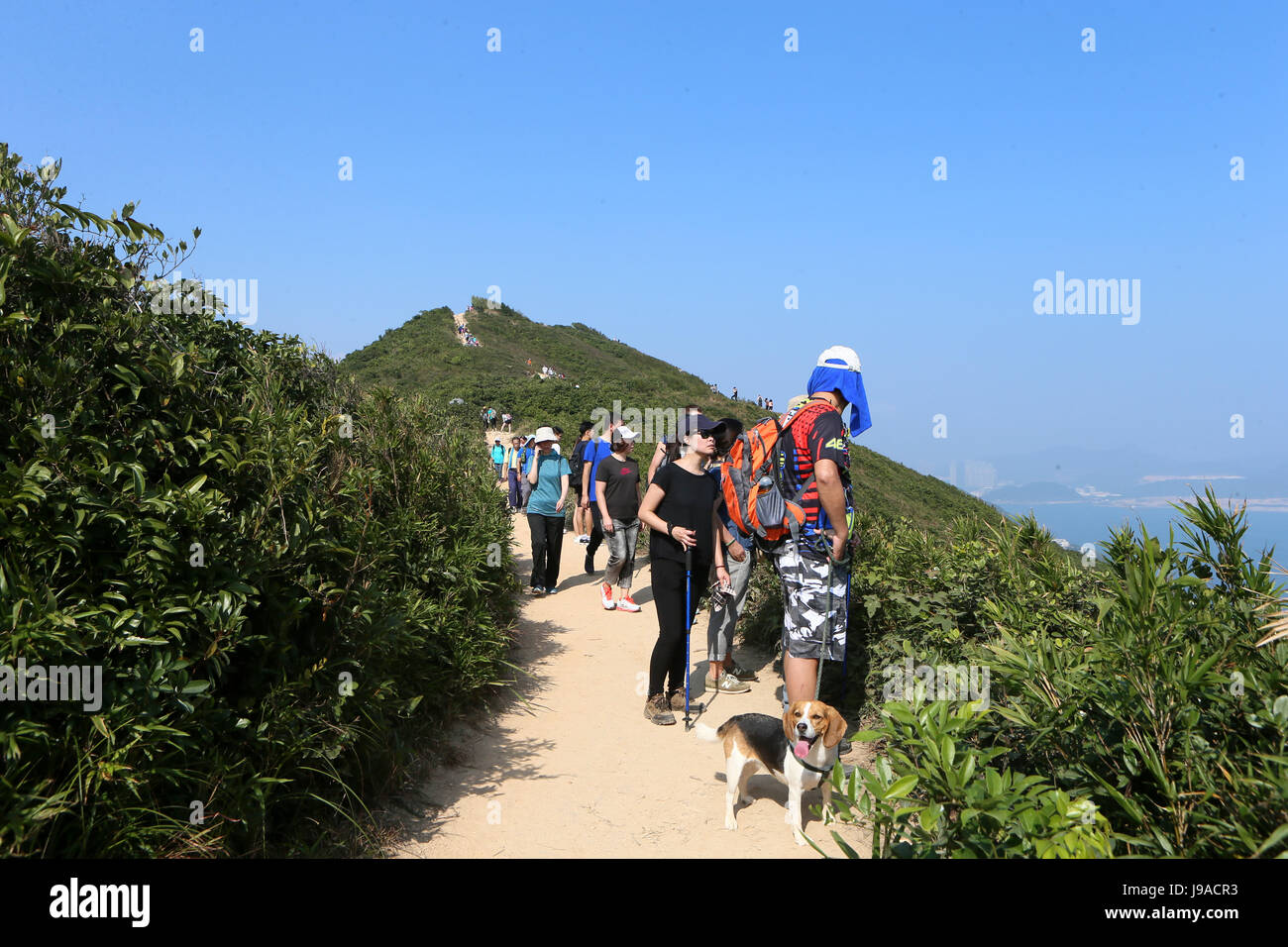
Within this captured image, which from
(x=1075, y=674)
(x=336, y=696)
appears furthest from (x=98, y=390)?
(x=1075, y=674)

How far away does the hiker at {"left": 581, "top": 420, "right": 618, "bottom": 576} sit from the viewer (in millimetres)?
9203

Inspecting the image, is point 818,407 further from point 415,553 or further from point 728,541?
point 415,553

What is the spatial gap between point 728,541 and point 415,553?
2.32 metres

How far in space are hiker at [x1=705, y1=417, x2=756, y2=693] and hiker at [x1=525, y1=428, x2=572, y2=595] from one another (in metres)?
2.83

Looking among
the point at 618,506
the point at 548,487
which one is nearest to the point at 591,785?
the point at 618,506

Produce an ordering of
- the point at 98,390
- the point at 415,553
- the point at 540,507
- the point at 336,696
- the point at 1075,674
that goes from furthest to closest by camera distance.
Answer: the point at 540,507
the point at 415,553
the point at 336,696
the point at 98,390
the point at 1075,674

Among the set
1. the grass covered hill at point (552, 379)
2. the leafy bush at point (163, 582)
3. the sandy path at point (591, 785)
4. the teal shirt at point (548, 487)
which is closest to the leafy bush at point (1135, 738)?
the sandy path at point (591, 785)

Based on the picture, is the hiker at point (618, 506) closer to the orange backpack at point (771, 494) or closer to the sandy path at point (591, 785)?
the sandy path at point (591, 785)

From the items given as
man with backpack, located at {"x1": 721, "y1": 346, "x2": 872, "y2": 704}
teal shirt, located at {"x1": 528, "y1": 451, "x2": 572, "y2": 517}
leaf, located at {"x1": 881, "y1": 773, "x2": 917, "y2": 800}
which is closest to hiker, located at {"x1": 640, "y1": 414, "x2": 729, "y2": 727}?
man with backpack, located at {"x1": 721, "y1": 346, "x2": 872, "y2": 704}

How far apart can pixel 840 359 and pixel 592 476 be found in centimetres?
522

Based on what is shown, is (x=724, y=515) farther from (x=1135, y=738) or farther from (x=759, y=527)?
(x=1135, y=738)

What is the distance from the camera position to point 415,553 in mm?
5547

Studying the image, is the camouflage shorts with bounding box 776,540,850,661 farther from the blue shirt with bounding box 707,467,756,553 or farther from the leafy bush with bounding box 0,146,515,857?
the leafy bush with bounding box 0,146,515,857
